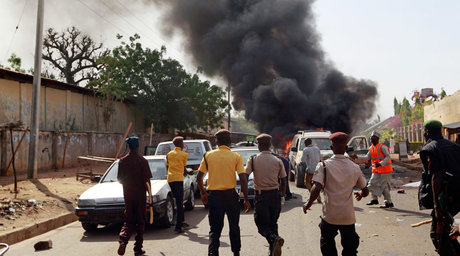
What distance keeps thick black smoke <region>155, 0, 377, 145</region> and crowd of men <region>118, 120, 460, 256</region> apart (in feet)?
88.0

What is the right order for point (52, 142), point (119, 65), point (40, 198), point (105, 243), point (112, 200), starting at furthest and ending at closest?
point (119, 65) < point (52, 142) < point (40, 198) < point (112, 200) < point (105, 243)

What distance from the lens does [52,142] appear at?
751 inches

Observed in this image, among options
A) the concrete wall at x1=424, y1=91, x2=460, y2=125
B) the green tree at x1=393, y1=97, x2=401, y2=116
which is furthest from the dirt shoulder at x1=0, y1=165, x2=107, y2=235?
the green tree at x1=393, y1=97, x2=401, y2=116

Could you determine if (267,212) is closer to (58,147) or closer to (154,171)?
(154,171)

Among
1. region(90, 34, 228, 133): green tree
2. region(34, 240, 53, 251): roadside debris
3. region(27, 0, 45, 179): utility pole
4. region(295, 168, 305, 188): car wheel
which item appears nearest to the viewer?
region(34, 240, 53, 251): roadside debris

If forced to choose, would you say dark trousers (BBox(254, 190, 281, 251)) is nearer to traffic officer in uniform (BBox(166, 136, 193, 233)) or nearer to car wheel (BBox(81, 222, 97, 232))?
traffic officer in uniform (BBox(166, 136, 193, 233))

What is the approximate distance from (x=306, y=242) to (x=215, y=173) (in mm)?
2073

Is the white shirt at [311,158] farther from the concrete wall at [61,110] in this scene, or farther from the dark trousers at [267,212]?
the concrete wall at [61,110]

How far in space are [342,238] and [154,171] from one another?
5470mm

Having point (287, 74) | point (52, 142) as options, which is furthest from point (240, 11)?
point (52, 142)

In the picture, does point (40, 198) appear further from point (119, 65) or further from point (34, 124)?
point (119, 65)

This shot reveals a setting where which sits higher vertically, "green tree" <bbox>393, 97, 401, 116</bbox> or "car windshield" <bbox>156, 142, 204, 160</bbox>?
"green tree" <bbox>393, 97, 401, 116</bbox>

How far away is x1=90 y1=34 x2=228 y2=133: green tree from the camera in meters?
30.2

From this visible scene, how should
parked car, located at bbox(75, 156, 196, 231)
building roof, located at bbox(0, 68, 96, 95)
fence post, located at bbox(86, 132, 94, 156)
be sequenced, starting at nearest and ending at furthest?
parked car, located at bbox(75, 156, 196, 231) < building roof, located at bbox(0, 68, 96, 95) < fence post, located at bbox(86, 132, 94, 156)
